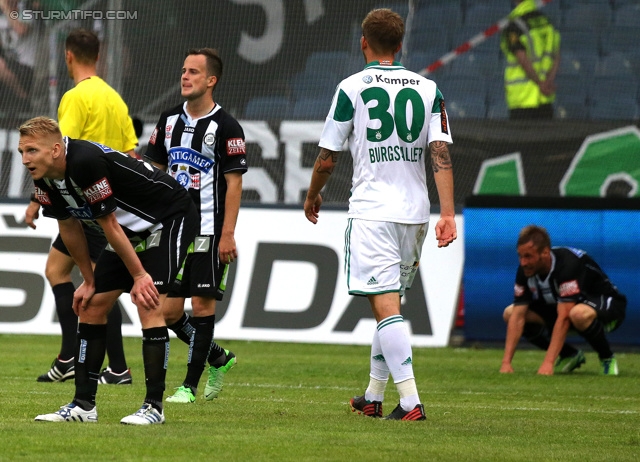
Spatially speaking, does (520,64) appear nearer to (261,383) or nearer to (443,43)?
(443,43)

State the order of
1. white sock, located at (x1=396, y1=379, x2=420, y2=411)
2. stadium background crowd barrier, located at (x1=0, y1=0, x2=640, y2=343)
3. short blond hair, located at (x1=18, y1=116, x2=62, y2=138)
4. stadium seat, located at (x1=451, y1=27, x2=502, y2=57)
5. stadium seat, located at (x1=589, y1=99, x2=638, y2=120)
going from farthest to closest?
1. stadium seat, located at (x1=451, y1=27, x2=502, y2=57)
2. stadium seat, located at (x1=589, y1=99, x2=638, y2=120)
3. stadium background crowd barrier, located at (x1=0, y1=0, x2=640, y2=343)
4. white sock, located at (x1=396, y1=379, x2=420, y2=411)
5. short blond hair, located at (x1=18, y1=116, x2=62, y2=138)

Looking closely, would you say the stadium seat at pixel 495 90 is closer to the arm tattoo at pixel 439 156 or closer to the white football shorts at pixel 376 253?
the arm tattoo at pixel 439 156

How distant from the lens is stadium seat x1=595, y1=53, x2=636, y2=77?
16.2 meters

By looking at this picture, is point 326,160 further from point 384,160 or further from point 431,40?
point 431,40

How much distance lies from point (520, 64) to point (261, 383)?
29.0ft

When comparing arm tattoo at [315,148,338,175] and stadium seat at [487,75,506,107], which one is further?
stadium seat at [487,75,506,107]

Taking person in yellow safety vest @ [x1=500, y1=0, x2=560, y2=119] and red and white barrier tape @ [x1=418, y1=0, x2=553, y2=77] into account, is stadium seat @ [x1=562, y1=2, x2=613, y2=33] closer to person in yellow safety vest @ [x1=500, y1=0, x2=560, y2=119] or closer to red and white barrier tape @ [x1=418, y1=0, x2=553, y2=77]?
person in yellow safety vest @ [x1=500, y1=0, x2=560, y2=119]

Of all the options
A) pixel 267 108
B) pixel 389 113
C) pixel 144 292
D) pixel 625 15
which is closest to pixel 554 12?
pixel 625 15

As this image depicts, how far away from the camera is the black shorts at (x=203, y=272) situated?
7.51 meters

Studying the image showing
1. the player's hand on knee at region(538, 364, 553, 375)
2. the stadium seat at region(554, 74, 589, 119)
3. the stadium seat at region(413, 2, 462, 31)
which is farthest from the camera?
the stadium seat at region(413, 2, 462, 31)

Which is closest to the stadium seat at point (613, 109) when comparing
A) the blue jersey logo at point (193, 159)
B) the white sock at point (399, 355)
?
the blue jersey logo at point (193, 159)

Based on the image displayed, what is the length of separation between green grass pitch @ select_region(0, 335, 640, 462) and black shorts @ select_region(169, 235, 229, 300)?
2.15 feet

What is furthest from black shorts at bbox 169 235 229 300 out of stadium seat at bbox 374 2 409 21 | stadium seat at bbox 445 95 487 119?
stadium seat at bbox 374 2 409 21

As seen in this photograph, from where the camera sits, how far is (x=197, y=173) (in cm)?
758
